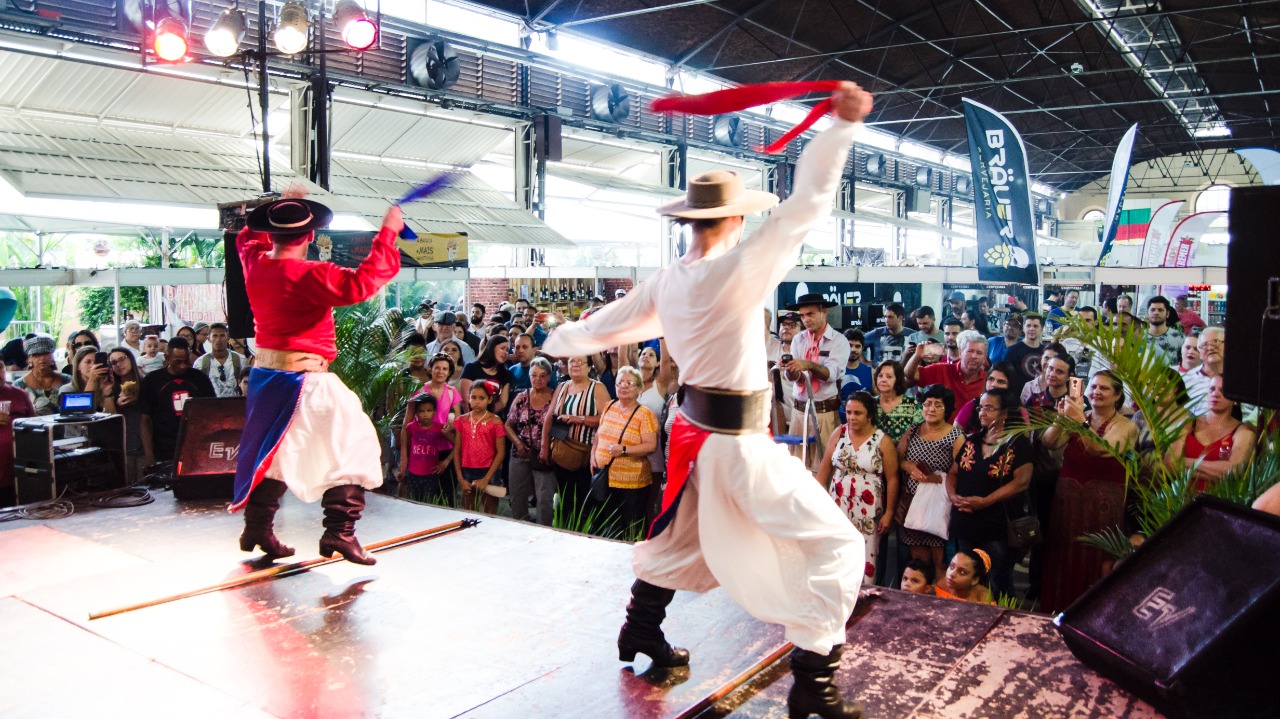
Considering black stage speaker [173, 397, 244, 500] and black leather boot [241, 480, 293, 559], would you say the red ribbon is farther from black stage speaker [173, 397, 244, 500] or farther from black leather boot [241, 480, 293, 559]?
black stage speaker [173, 397, 244, 500]

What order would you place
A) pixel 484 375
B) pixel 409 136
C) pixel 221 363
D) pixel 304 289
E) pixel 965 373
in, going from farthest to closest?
pixel 409 136, pixel 221 363, pixel 484 375, pixel 965 373, pixel 304 289

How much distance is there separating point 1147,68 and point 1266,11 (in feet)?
14.3

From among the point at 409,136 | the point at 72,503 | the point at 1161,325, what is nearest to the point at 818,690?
the point at 72,503

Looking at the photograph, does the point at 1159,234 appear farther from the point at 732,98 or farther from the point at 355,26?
the point at 732,98

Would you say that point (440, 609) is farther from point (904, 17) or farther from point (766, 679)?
point (904, 17)

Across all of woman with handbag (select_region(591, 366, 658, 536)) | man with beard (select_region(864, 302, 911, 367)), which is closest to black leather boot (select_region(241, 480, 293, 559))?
woman with handbag (select_region(591, 366, 658, 536))

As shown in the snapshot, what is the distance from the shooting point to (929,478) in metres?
4.76

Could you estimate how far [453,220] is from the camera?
12297 millimetres

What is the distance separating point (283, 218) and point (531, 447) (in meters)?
2.77

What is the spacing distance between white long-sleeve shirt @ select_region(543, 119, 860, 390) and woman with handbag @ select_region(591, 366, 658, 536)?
246cm

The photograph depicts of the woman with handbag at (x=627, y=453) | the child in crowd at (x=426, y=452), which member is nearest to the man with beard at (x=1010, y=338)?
the woman with handbag at (x=627, y=453)

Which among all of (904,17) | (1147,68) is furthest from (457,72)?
(1147,68)

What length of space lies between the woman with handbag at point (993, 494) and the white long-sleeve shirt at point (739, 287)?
7.76 feet

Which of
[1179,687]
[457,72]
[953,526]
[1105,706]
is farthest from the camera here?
[457,72]
